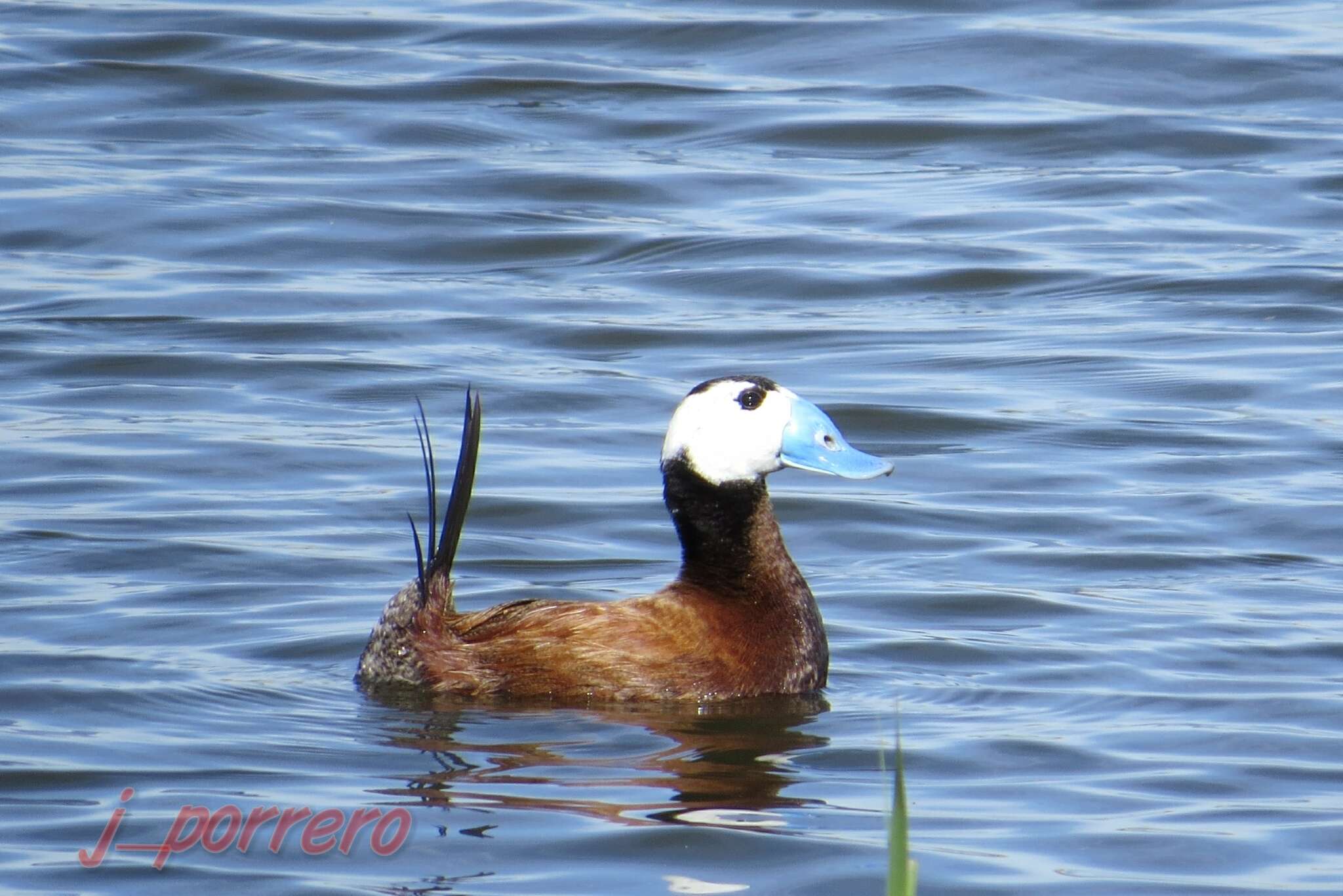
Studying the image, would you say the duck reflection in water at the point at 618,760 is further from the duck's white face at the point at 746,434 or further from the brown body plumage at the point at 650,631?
the duck's white face at the point at 746,434

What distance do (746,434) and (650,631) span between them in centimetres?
60

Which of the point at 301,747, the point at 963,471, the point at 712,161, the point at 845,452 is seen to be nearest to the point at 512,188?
the point at 712,161

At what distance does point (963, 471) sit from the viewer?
8773 millimetres

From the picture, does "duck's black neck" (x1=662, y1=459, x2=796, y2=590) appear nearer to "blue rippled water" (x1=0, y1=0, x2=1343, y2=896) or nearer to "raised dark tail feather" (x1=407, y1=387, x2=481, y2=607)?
"blue rippled water" (x1=0, y1=0, x2=1343, y2=896)

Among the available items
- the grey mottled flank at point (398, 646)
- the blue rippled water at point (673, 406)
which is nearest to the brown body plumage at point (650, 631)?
the grey mottled flank at point (398, 646)

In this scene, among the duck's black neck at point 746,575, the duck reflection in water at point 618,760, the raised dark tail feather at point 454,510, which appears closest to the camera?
the duck reflection in water at point 618,760

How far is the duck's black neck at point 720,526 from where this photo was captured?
21.1 feet

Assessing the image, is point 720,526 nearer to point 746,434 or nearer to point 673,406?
point 746,434

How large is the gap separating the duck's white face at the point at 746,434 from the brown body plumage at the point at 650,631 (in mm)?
37

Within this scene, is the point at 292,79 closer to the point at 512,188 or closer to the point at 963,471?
the point at 512,188

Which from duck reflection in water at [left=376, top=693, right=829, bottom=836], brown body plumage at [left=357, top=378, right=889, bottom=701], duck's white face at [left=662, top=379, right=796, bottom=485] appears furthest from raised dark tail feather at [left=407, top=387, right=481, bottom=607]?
duck's white face at [left=662, top=379, right=796, bottom=485]

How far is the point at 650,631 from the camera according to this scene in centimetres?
626

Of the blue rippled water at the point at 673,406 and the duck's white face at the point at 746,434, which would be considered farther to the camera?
the duck's white face at the point at 746,434

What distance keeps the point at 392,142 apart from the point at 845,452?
8.55 meters
